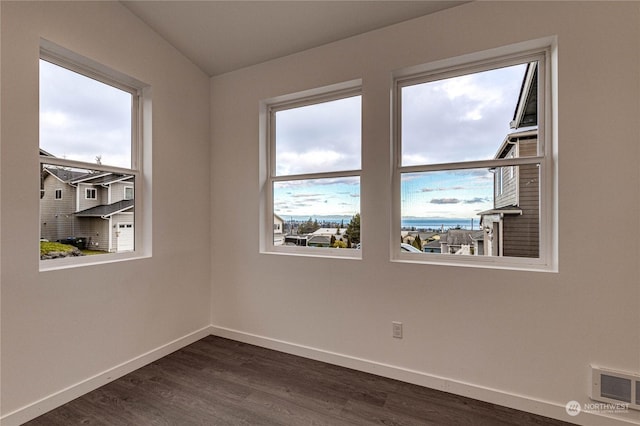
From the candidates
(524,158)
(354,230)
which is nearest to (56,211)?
(354,230)

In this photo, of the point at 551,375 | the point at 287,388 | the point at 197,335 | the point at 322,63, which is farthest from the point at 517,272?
the point at 197,335

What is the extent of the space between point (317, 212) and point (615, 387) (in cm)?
234

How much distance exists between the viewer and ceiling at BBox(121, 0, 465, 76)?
2.22m

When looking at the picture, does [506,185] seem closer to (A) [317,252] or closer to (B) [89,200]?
(A) [317,252]

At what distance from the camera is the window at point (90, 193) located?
90.6 inches

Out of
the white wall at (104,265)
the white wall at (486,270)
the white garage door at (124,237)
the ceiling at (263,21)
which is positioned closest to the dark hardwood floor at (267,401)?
the white wall at (486,270)

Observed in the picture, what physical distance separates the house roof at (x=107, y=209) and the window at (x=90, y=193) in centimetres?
8

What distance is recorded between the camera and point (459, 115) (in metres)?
2.28

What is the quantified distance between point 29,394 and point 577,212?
11.9 feet

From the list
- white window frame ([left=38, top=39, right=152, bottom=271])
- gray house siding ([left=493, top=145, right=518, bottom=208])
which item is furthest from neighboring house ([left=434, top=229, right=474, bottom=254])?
white window frame ([left=38, top=39, right=152, bottom=271])

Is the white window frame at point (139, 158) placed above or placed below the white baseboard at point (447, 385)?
above

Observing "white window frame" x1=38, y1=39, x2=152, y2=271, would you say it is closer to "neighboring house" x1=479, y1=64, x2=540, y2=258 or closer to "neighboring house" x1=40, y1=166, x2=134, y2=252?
"neighboring house" x1=40, y1=166, x2=134, y2=252

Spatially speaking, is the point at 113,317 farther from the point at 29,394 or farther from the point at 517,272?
the point at 517,272

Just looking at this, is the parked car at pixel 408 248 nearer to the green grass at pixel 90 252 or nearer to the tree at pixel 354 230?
the tree at pixel 354 230
